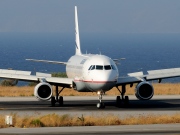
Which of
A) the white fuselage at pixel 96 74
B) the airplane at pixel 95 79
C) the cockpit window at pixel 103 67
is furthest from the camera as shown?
the cockpit window at pixel 103 67

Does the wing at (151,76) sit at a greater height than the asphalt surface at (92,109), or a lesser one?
greater

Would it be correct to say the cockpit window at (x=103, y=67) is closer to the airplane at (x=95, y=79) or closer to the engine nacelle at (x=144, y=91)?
the airplane at (x=95, y=79)

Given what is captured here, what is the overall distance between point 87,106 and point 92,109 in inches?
118

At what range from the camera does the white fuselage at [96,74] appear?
50875 mm

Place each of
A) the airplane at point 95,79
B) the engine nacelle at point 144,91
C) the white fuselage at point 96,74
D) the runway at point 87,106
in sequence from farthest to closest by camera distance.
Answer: the engine nacelle at point 144,91 < the airplane at point 95,79 < the white fuselage at point 96,74 < the runway at point 87,106

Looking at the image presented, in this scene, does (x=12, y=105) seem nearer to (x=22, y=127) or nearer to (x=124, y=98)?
(x=124, y=98)

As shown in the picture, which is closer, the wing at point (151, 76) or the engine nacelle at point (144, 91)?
the engine nacelle at point (144, 91)

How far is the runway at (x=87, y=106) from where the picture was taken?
48844 millimetres

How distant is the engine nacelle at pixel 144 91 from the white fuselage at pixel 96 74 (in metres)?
2.82

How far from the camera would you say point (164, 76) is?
56500mm

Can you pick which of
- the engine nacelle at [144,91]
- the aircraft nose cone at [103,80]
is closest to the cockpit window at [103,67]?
the aircraft nose cone at [103,80]

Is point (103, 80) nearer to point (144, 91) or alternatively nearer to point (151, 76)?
point (144, 91)

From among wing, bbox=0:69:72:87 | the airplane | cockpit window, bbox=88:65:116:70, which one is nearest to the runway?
the airplane

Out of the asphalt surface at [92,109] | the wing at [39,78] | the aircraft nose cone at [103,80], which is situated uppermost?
the wing at [39,78]
